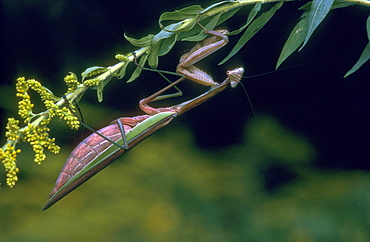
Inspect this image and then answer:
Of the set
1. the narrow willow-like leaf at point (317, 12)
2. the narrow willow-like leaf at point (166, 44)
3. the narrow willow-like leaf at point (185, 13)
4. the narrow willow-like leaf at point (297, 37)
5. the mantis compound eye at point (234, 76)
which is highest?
the narrow willow-like leaf at point (185, 13)

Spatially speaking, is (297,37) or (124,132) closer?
(297,37)

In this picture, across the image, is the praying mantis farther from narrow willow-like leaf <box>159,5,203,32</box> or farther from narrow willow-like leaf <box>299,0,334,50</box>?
narrow willow-like leaf <box>299,0,334,50</box>

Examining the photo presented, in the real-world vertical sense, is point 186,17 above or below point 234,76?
above

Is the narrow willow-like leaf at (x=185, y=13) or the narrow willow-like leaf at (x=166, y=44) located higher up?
the narrow willow-like leaf at (x=185, y=13)

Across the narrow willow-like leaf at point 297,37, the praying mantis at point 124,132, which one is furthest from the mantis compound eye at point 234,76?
the narrow willow-like leaf at point 297,37

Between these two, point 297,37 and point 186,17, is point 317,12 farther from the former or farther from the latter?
point 186,17

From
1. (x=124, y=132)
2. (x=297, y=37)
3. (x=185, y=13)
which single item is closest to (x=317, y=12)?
(x=297, y=37)

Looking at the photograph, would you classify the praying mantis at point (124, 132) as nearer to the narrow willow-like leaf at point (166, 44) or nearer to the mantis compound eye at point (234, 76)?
the mantis compound eye at point (234, 76)

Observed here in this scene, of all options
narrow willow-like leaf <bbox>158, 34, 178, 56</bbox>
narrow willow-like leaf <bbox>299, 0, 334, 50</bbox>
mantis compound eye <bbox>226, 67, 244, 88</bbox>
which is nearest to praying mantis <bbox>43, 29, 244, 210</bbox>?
mantis compound eye <bbox>226, 67, 244, 88</bbox>

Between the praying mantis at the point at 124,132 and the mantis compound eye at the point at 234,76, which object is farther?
the mantis compound eye at the point at 234,76
